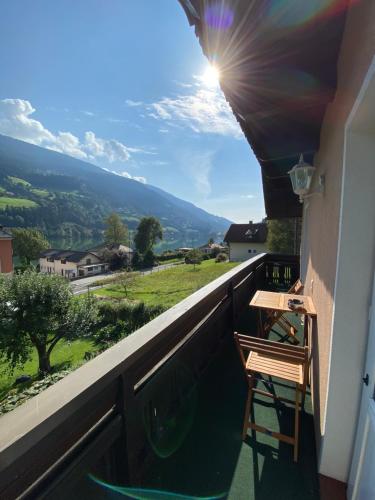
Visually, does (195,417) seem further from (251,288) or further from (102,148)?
(102,148)

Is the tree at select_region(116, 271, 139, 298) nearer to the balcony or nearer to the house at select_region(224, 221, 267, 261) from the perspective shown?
the house at select_region(224, 221, 267, 261)

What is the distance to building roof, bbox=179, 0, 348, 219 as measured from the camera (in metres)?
0.96

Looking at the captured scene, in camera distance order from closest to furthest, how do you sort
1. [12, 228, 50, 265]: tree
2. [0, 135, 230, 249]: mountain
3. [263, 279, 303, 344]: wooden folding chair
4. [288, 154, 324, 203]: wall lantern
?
[288, 154, 324, 203]: wall lantern, [263, 279, 303, 344]: wooden folding chair, [12, 228, 50, 265]: tree, [0, 135, 230, 249]: mountain

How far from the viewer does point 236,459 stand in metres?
1.71

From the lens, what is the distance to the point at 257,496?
1471mm

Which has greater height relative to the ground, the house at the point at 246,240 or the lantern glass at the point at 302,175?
the lantern glass at the point at 302,175

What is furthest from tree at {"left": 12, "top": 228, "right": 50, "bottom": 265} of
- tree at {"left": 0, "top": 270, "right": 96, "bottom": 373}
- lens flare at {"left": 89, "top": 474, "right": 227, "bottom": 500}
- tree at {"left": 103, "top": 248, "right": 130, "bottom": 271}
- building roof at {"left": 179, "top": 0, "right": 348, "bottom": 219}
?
building roof at {"left": 179, "top": 0, "right": 348, "bottom": 219}

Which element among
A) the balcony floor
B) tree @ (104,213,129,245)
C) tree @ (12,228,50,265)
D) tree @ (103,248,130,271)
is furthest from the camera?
tree @ (104,213,129,245)

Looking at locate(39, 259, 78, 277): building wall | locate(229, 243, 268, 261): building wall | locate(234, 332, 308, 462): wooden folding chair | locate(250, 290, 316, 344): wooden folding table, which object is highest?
locate(250, 290, 316, 344): wooden folding table

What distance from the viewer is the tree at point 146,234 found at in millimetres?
46094

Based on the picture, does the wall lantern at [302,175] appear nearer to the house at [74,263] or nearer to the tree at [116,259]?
the tree at [116,259]

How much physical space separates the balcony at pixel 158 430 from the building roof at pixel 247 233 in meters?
26.3

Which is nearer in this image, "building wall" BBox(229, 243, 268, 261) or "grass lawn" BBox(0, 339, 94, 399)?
"grass lawn" BBox(0, 339, 94, 399)

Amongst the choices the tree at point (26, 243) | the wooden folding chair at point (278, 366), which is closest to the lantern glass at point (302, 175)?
the wooden folding chair at point (278, 366)
